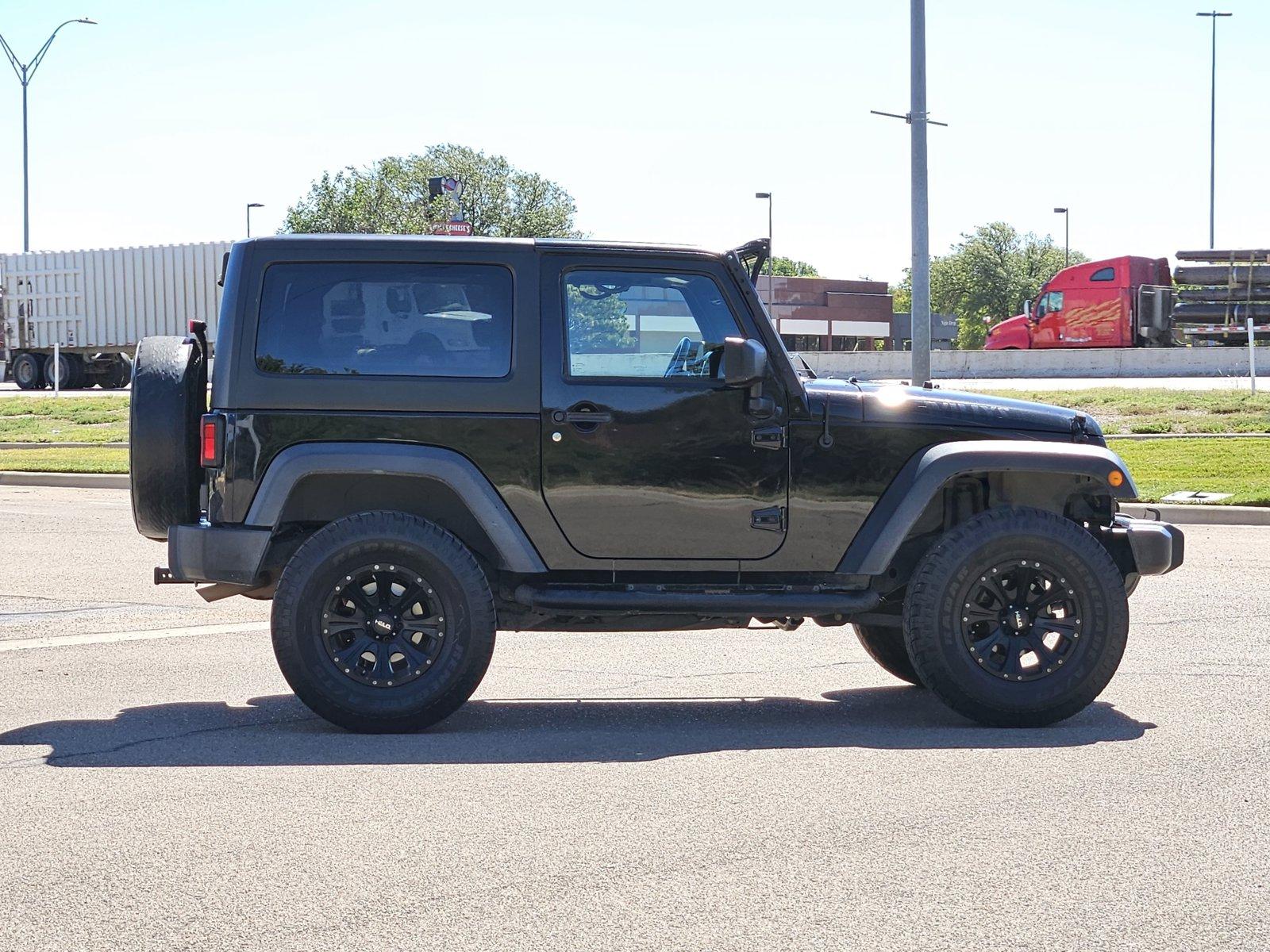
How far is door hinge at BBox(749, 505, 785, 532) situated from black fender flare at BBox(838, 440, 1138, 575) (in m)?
0.32

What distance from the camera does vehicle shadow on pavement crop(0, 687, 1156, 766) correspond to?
19.5 ft

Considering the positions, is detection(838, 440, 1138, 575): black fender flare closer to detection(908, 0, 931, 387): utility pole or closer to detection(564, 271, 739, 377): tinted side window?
detection(564, 271, 739, 377): tinted side window

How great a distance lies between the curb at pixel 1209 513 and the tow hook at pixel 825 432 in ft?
30.8

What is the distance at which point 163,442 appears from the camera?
21.8 feet

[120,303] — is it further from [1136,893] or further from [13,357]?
[1136,893]

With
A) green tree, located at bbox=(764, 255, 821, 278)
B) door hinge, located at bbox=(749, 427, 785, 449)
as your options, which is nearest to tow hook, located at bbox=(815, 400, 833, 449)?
door hinge, located at bbox=(749, 427, 785, 449)

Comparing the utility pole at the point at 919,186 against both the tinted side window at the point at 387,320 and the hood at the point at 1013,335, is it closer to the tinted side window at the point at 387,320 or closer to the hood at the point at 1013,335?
the tinted side window at the point at 387,320

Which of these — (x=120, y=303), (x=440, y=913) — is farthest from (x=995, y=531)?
(x=120, y=303)

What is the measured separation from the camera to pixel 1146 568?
6.83 meters

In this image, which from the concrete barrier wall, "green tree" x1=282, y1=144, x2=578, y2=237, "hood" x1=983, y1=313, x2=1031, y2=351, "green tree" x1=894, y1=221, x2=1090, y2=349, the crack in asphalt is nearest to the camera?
the crack in asphalt

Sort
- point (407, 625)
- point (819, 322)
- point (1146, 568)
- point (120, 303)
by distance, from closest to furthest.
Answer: point (407, 625) → point (1146, 568) → point (120, 303) → point (819, 322)

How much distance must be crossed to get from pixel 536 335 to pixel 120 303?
132 ft

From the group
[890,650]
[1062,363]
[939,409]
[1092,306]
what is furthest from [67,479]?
[1092,306]

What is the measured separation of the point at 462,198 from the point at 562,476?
2620 inches
